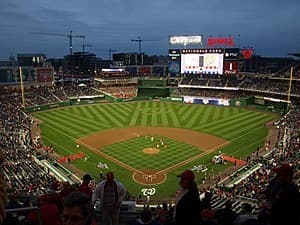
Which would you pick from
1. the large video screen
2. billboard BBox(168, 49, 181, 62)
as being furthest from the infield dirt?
billboard BBox(168, 49, 181, 62)

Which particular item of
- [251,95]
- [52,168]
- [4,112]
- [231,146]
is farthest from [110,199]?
[251,95]

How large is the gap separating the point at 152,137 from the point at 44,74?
4164cm

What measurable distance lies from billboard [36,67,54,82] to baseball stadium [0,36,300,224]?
13 cm

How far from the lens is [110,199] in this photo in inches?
307

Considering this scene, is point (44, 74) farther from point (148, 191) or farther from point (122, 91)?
point (148, 191)

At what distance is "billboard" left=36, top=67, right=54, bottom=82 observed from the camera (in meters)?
68.6

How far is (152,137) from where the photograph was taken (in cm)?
3725

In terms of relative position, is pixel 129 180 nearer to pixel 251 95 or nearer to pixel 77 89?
pixel 251 95

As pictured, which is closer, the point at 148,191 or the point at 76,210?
the point at 76,210

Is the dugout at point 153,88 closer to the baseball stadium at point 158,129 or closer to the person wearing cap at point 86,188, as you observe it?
the baseball stadium at point 158,129

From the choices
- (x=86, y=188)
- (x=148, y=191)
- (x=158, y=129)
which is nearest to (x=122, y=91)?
(x=158, y=129)

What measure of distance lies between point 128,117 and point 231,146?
66.3 ft

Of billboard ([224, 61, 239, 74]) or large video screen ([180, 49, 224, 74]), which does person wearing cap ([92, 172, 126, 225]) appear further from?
billboard ([224, 61, 239, 74])

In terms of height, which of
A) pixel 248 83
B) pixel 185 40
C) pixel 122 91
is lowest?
pixel 122 91
